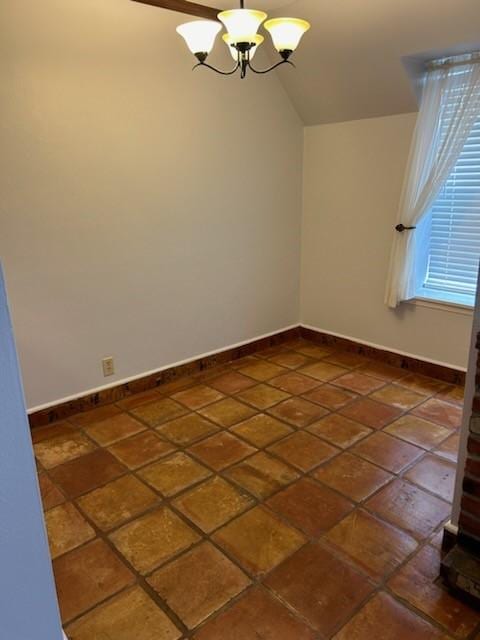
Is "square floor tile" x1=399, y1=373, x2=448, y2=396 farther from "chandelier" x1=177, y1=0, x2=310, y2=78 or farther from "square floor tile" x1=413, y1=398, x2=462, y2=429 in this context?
"chandelier" x1=177, y1=0, x2=310, y2=78

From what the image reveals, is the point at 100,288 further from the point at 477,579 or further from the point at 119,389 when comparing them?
the point at 477,579

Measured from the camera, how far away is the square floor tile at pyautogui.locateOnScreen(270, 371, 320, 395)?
331 centimetres

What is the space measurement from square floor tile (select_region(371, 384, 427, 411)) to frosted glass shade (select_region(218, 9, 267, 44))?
2.26 meters

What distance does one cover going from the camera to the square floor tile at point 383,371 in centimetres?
348

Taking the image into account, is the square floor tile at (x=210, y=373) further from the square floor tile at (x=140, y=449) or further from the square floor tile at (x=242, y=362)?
the square floor tile at (x=140, y=449)

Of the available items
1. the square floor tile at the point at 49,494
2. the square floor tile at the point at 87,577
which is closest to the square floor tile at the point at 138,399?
the square floor tile at the point at 49,494

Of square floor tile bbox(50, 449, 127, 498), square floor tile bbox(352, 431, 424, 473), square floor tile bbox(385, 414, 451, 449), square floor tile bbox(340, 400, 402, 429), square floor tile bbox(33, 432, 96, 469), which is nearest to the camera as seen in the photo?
square floor tile bbox(50, 449, 127, 498)

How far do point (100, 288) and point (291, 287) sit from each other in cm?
181

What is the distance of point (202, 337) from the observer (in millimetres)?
3584

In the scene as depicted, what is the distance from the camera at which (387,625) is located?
1.54m

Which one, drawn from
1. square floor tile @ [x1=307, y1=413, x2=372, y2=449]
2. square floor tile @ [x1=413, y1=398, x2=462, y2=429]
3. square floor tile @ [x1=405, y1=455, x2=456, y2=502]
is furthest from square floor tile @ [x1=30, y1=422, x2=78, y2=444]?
square floor tile @ [x1=413, y1=398, x2=462, y2=429]

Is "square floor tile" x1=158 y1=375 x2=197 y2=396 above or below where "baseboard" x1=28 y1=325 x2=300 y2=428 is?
below

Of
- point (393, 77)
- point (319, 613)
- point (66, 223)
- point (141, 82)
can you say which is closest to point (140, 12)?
point (141, 82)

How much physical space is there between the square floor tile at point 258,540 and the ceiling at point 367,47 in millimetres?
2681
